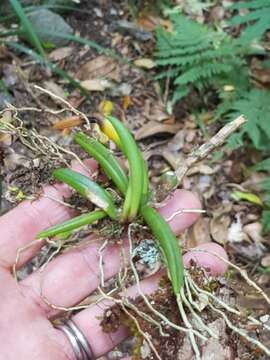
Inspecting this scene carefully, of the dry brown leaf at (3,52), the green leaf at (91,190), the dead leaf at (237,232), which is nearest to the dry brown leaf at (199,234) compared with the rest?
the dead leaf at (237,232)

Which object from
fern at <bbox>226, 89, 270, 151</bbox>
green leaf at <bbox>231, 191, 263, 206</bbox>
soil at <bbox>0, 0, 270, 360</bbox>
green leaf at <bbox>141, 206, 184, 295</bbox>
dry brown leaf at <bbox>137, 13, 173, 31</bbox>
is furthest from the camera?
dry brown leaf at <bbox>137, 13, 173, 31</bbox>

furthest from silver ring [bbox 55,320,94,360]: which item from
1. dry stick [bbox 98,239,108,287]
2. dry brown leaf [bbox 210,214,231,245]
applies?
dry brown leaf [bbox 210,214,231,245]

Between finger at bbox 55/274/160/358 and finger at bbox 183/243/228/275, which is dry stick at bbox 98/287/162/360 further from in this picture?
finger at bbox 183/243/228/275

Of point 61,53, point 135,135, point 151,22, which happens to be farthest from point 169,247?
point 151,22

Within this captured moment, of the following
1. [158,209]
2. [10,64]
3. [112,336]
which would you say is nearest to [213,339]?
[112,336]

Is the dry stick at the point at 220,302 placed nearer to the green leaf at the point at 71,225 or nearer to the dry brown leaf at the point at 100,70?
the green leaf at the point at 71,225

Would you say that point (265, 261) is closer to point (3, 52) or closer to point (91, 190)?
point (91, 190)

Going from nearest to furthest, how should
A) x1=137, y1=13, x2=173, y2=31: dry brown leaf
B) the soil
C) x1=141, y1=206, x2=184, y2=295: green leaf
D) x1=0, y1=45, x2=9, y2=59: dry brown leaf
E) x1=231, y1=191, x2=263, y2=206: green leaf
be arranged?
x1=141, y1=206, x2=184, y2=295: green leaf < the soil < x1=231, y1=191, x2=263, y2=206: green leaf < x1=0, y1=45, x2=9, y2=59: dry brown leaf < x1=137, y1=13, x2=173, y2=31: dry brown leaf
